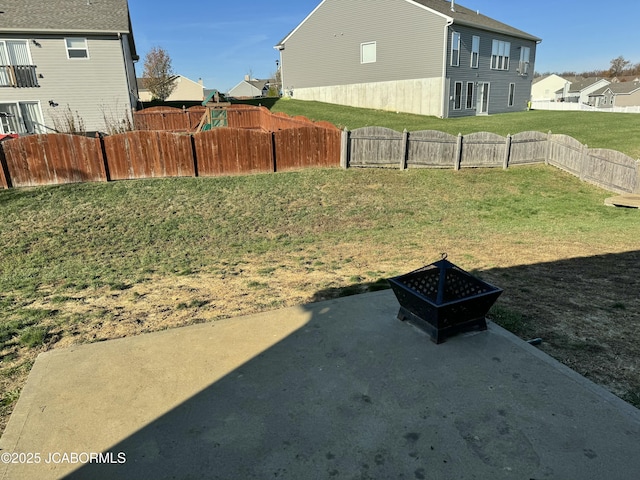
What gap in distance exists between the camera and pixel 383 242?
8695 millimetres

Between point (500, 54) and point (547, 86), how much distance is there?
2772 inches

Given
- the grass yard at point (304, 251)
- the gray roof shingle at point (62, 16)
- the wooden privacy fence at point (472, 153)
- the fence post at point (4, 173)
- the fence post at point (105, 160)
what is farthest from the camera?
the gray roof shingle at point (62, 16)

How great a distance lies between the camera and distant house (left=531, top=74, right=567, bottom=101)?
86.6m

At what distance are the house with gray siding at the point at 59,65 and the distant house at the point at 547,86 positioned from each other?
286ft

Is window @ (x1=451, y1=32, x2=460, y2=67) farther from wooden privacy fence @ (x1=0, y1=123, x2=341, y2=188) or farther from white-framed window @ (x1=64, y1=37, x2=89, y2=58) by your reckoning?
white-framed window @ (x1=64, y1=37, x2=89, y2=58)

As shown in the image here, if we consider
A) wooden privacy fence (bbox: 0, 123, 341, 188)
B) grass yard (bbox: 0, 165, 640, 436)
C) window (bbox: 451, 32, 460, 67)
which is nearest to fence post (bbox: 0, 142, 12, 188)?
wooden privacy fence (bbox: 0, 123, 341, 188)

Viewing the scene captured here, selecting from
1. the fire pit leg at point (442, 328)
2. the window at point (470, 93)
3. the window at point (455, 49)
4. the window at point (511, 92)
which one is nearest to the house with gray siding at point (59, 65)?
the window at point (455, 49)

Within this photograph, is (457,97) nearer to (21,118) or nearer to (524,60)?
(524,60)

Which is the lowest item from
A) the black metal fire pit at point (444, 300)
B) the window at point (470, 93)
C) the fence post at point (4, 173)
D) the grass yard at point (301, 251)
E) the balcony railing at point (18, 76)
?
the grass yard at point (301, 251)

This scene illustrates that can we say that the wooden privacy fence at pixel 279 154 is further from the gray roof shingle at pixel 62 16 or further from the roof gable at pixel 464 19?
the roof gable at pixel 464 19

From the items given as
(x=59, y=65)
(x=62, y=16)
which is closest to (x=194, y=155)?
(x=59, y=65)

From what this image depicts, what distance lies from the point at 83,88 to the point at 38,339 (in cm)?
2107

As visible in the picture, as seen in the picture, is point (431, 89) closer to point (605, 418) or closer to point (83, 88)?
point (83, 88)

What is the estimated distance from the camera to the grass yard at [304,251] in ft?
15.3
